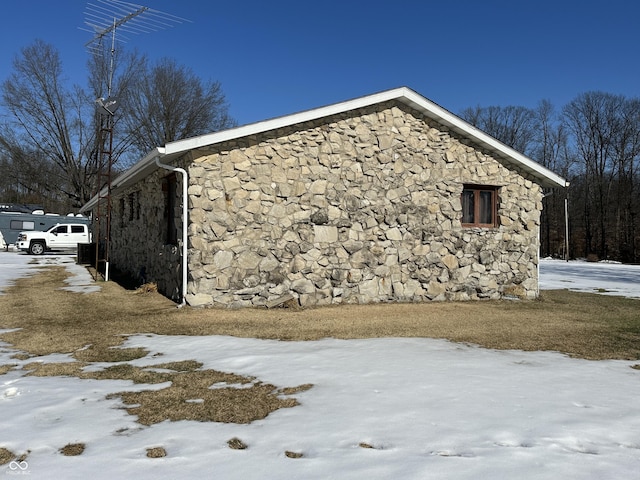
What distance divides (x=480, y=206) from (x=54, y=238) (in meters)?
23.8

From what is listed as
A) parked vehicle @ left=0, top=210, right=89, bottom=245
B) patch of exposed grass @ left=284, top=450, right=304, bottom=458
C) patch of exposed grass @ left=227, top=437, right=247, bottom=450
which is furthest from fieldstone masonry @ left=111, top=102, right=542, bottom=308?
parked vehicle @ left=0, top=210, right=89, bottom=245

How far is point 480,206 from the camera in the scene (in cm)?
1134

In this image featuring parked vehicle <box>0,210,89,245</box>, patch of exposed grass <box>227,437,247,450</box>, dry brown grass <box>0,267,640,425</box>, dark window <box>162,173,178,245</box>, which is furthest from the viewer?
parked vehicle <box>0,210,89,245</box>

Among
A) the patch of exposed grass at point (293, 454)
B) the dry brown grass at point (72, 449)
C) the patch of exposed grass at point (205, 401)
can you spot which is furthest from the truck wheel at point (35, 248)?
the patch of exposed grass at point (293, 454)

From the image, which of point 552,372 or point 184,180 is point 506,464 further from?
point 184,180

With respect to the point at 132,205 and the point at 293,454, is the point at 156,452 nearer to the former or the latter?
the point at 293,454

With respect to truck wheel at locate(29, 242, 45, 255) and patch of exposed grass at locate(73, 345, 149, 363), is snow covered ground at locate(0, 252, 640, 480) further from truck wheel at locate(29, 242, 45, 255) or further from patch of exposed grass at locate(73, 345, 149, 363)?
truck wheel at locate(29, 242, 45, 255)

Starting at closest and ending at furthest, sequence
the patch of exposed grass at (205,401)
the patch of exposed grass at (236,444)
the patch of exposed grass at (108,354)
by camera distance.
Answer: the patch of exposed grass at (236,444) → the patch of exposed grass at (205,401) → the patch of exposed grass at (108,354)

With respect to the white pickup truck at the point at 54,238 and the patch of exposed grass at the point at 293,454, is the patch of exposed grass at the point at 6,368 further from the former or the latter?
the white pickup truck at the point at 54,238

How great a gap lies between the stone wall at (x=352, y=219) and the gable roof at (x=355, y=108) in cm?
22

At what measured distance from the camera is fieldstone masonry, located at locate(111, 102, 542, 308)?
895 cm

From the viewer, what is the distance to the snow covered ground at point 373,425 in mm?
2773

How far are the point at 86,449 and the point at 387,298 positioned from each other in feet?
25.6

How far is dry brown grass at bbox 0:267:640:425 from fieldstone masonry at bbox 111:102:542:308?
587 millimetres
